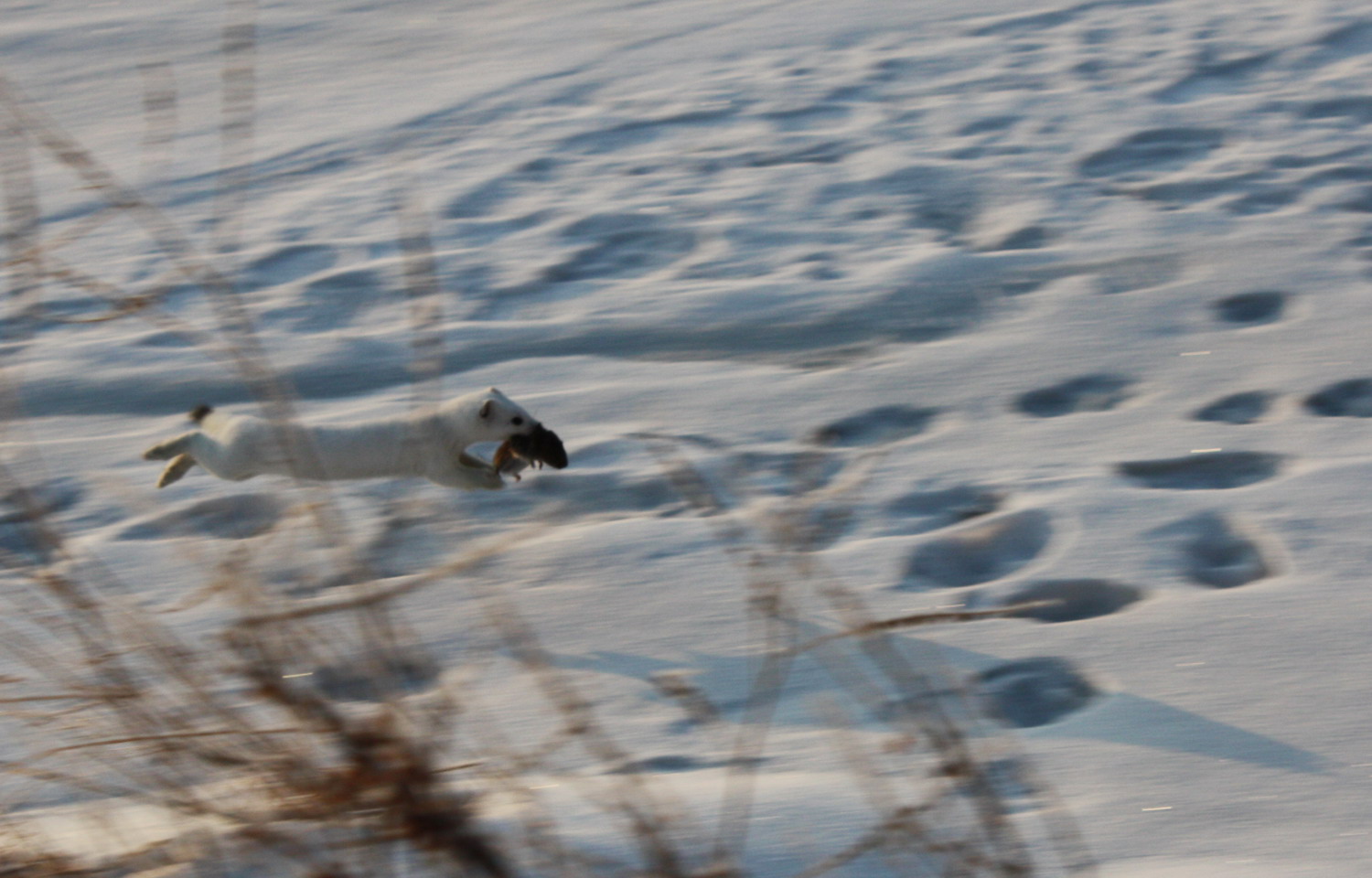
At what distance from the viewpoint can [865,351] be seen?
3025 mm

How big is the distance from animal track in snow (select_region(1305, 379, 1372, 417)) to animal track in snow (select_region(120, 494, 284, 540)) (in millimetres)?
2057

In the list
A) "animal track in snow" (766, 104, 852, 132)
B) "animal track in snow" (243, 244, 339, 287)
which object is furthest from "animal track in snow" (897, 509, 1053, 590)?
"animal track in snow" (766, 104, 852, 132)

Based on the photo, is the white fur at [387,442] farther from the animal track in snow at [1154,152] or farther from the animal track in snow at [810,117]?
the animal track in snow at [810,117]

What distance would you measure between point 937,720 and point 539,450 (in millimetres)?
928

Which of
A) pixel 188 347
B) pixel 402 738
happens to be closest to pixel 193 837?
pixel 402 738

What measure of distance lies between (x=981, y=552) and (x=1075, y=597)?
0.68 ft

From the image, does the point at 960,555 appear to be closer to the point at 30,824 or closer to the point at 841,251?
the point at 30,824

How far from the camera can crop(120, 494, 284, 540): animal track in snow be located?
2.40 metres

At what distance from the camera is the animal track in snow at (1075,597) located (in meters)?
1.94

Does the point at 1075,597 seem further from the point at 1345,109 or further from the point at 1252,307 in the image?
the point at 1345,109

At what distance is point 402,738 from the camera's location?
1.02 metres

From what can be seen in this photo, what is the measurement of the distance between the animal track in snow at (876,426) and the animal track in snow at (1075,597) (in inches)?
26.1

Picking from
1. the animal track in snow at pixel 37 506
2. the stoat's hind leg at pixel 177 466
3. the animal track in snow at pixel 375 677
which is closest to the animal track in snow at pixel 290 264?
the animal track in snow at pixel 37 506

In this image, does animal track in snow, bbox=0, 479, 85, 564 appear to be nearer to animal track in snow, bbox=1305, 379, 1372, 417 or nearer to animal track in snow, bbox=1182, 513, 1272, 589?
animal track in snow, bbox=1182, 513, 1272, 589
